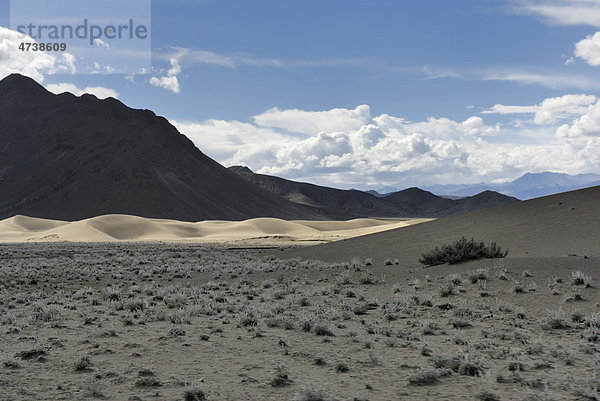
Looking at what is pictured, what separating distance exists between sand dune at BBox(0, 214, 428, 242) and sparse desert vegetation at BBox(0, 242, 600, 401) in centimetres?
5512

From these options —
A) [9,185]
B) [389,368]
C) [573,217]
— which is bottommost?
[389,368]

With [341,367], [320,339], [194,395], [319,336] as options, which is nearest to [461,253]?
Result: [319,336]

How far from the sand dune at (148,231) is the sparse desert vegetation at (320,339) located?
181 ft

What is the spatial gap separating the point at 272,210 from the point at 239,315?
141564 mm

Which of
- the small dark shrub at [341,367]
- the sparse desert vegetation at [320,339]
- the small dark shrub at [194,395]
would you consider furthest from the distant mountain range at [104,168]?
the small dark shrub at [194,395]

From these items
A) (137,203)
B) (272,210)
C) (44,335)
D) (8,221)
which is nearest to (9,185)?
(137,203)

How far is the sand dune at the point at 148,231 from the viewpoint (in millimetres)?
76500

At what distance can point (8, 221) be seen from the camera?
97.9 metres

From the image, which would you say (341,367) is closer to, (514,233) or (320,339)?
(320,339)

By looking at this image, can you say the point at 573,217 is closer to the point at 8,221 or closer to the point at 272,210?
the point at 8,221

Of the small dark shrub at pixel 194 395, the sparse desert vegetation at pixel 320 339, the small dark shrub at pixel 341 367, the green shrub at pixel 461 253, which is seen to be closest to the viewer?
the small dark shrub at pixel 194 395

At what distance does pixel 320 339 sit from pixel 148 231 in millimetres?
78259

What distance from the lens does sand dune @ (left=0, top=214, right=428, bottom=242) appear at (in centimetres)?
7650

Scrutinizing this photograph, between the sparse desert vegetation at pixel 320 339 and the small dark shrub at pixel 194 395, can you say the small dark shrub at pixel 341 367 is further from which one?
the small dark shrub at pixel 194 395
